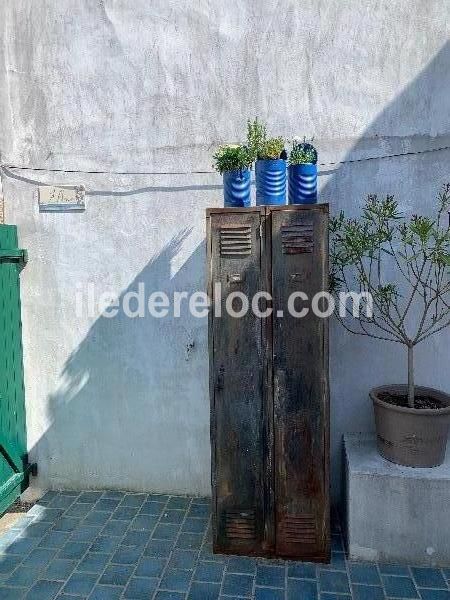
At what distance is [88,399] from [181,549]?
60.3 inches

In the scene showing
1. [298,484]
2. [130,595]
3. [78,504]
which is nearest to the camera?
[130,595]

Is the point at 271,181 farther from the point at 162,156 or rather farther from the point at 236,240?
the point at 162,156

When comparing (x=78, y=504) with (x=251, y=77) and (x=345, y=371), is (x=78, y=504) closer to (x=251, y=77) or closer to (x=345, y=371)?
(x=345, y=371)

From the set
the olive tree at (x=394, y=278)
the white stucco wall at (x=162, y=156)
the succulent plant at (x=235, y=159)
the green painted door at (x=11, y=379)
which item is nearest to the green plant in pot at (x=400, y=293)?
the olive tree at (x=394, y=278)

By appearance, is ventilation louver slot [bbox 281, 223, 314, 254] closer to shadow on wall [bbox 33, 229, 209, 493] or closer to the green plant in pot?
the green plant in pot

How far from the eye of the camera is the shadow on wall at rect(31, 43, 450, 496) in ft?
11.9

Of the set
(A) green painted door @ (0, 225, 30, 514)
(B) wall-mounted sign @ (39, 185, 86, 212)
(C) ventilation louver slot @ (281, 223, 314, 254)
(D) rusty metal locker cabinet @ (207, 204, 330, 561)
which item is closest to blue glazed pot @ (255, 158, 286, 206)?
(D) rusty metal locker cabinet @ (207, 204, 330, 561)

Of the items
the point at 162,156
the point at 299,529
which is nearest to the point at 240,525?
the point at 299,529

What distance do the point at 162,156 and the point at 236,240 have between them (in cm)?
127

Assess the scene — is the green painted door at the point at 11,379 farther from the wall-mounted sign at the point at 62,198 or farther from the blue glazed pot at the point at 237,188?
the blue glazed pot at the point at 237,188

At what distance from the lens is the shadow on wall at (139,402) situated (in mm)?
4062

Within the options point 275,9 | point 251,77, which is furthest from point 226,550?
point 275,9

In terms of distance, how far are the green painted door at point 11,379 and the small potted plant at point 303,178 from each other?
7.97 feet

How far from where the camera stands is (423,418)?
10.3ft
